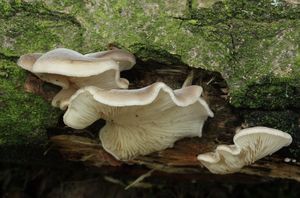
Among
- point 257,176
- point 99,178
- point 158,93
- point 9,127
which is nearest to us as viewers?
point 158,93

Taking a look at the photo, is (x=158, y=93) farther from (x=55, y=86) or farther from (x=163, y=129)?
(x=55, y=86)

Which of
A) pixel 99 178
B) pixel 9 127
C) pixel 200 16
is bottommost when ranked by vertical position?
pixel 99 178

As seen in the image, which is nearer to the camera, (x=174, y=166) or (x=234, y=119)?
(x=234, y=119)

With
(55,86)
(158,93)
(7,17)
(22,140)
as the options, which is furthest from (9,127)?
(158,93)

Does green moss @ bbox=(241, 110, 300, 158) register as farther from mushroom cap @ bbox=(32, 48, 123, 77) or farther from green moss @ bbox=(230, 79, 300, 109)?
mushroom cap @ bbox=(32, 48, 123, 77)

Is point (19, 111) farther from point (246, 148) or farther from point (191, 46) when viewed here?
point (246, 148)

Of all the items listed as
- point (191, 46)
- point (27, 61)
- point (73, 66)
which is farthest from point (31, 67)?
point (191, 46)

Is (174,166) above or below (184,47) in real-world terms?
below
